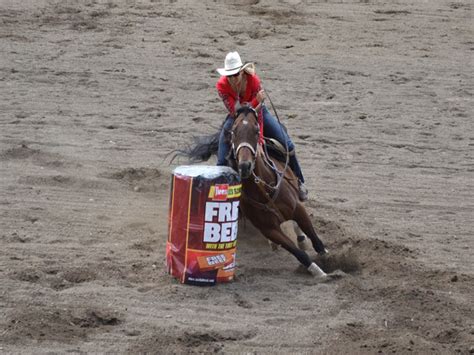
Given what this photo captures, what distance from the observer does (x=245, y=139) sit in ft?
29.4

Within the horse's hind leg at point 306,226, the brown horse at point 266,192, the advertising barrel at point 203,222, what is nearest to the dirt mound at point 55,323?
the advertising barrel at point 203,222

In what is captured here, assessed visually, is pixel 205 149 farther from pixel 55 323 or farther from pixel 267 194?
pixel 55 323

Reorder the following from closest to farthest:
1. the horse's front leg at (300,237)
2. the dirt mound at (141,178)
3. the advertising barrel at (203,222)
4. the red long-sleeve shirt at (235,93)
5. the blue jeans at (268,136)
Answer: the advertising barrel at (203,222)
the red long-sleeve shirt at (235,93)
the blue jeans at (268,136)
the horse's front leg at (300,237)
the dirt mound at (141,178)

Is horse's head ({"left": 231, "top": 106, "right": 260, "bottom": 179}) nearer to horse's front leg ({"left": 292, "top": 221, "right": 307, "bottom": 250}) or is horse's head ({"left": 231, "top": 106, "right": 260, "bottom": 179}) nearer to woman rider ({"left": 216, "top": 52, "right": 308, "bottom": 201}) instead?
woman rider ({"left": 216, "top": 52, "right": 308, "bottom": 201})

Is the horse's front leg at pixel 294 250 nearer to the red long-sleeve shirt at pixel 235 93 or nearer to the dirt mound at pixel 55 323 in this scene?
the red long-sleeve shirt at pixel 235 93

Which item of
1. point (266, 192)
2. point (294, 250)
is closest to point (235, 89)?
point (266, 192)

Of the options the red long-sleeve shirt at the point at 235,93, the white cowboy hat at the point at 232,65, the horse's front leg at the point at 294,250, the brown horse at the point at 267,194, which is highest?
the white cowboy hat at the point at 232,65

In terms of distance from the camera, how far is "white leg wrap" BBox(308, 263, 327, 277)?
9.28 meters

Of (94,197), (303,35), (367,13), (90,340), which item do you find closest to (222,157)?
(94,197)

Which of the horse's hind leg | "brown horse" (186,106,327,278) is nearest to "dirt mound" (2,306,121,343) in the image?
"brown horse" (186,106,327,278)

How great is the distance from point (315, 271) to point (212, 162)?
3169 mm

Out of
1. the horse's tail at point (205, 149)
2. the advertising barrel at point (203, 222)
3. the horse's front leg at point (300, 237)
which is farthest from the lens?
the horse's tail at point (205, 149)

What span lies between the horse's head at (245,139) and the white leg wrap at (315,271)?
1.08 m

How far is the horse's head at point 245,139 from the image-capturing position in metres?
8.80
